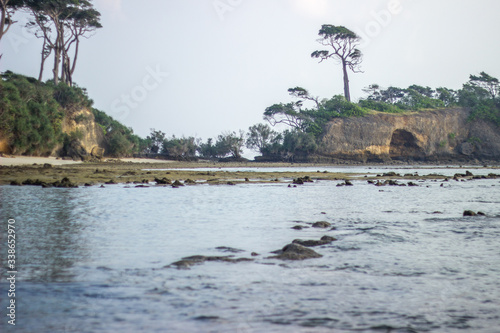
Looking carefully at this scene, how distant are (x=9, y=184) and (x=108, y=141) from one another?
30088mm

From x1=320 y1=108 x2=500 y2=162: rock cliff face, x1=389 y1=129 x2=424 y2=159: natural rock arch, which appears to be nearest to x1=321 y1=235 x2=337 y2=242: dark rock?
x1=320 y1=108 x2=500 y2=162: rock cliff face

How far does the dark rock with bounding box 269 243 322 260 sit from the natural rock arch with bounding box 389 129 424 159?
6672cm

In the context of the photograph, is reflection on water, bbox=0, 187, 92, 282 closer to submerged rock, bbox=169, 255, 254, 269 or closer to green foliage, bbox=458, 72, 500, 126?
submerged rock, bbox=169, 255, 254, 269

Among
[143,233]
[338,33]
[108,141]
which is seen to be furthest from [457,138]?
[143,233]

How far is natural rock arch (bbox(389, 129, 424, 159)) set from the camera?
69.9 metres

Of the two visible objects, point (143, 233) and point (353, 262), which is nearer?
point (353, 262)

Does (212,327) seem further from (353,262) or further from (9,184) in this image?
(9,184)

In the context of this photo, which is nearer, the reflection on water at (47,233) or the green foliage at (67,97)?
the reflection on water at (47,233)

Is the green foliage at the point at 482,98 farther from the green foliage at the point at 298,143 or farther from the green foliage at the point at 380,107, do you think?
the green foliage at the point at 298,143

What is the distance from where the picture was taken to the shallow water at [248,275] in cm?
399

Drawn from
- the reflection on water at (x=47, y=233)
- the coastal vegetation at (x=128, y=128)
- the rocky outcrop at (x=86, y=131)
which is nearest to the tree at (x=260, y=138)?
the coastal vegetation at (x=128, y=128)

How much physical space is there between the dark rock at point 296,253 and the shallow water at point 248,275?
22 cm

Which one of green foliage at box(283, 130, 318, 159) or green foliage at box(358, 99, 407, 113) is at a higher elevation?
green foliage at box(358, 99, 407, 113)

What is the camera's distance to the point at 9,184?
19000mm
